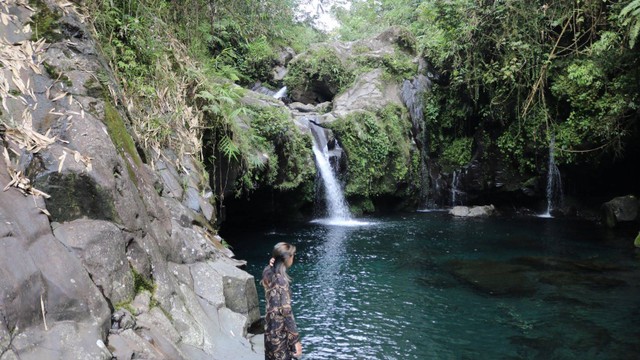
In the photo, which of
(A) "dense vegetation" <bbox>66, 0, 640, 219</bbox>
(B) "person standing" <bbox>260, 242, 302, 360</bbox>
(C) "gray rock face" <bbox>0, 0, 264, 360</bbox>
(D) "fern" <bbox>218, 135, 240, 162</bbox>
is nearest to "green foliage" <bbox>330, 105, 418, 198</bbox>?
(A) "dense vegetation" <bbox>66, 0, 640, 219</bbox>

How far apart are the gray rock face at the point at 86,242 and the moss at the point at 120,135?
26 millimetres

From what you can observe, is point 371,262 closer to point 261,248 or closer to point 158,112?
point 261,248

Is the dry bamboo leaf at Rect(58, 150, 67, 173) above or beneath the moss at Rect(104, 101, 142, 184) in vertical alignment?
beneath

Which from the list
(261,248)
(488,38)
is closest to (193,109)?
(261,248)

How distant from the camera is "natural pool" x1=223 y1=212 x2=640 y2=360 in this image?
23.8ft

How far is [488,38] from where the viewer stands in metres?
17.6

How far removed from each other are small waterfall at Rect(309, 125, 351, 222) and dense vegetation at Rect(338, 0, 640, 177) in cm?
556

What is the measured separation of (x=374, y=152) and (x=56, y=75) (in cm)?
1495

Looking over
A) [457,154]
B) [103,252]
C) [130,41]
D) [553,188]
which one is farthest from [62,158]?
[553,188]

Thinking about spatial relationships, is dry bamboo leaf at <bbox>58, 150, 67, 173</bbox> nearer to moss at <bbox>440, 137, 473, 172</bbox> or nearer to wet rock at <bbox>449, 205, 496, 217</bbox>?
wet rock at <bbox>449, 205, 496, 217</bbox>

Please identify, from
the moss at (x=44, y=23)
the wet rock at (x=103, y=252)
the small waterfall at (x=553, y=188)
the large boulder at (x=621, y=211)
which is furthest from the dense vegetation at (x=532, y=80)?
the wet rock at (x=103, y=252)

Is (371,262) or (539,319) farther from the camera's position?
(371,262)

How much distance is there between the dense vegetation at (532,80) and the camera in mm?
14539

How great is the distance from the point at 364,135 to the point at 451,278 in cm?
971
